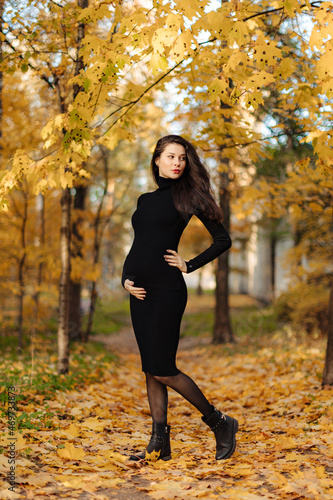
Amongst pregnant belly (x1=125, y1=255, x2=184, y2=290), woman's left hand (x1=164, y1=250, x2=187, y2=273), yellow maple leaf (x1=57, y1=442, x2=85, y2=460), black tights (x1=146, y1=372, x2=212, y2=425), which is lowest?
yellow maple leaf (x1=57, y1=442, x2=85, y2=460)

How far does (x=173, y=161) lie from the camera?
3252 millimetres

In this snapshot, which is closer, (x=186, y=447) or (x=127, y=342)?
(x=186, y=447)

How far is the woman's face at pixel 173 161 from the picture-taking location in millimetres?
3254

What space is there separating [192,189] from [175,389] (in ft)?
4.53

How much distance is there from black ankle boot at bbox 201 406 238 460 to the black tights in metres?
0.05

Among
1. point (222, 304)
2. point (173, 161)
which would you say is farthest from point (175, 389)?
point (222, 304)

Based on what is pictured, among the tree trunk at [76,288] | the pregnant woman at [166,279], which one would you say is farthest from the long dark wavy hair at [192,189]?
the tree trunk at [76,288]

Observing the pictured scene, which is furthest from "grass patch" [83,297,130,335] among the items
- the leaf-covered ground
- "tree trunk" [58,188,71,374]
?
the leaf-covered ground

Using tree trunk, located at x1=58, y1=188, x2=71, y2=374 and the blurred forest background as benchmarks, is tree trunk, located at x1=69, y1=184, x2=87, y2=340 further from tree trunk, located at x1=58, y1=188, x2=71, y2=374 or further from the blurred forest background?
tree trunk, located at x1=58, y1=188, x2=71, y2=374

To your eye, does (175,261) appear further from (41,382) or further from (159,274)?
(41,382)

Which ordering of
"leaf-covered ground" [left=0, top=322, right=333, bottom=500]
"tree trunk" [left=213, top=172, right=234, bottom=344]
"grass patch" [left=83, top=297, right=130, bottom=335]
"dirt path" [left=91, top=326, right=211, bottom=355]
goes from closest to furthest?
"leaf-covered ground" [left=0, top=322, right=333, bottom=500]
"tree trunk" [left=213, top=172, right=234, bottom=344]
"dirt path" [left=91, top=326, right=211, bottom=355]
"grass patch" [left=83, top=297, right=130, bottom=335]

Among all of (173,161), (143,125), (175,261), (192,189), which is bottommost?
(175,261)

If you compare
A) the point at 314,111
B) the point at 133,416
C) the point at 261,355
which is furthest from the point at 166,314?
the point at 261,355

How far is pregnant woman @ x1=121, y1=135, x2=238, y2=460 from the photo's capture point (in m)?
3.06
